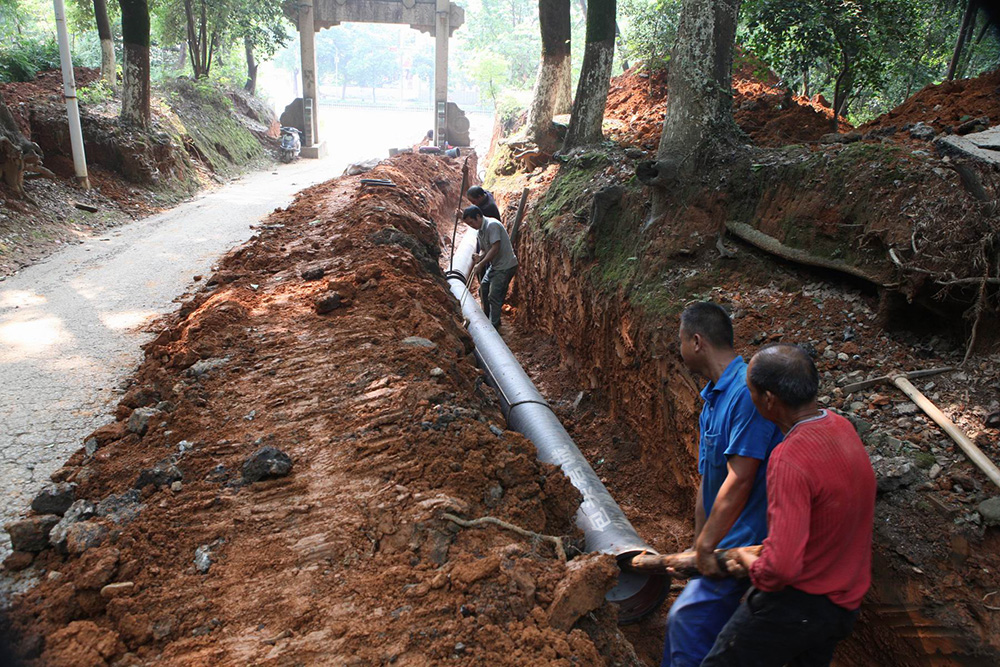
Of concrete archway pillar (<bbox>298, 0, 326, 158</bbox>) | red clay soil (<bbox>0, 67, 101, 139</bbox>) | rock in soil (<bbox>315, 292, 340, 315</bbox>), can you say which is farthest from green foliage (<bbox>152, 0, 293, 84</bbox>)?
rock in soil (<bbox>315, 292, 340, 315</bbox>)

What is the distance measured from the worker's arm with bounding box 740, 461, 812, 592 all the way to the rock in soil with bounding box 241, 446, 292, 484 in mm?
2419

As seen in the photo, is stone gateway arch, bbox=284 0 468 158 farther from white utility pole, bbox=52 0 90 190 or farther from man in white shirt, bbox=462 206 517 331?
man in white shirt, bbox=462 206 517 331

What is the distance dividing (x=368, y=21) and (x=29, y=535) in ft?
84.8

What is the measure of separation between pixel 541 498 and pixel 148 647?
2.01 m

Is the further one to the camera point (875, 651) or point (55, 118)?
point (55, 118)

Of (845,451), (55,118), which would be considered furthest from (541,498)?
(55,118)

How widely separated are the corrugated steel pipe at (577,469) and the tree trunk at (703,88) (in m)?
2.56

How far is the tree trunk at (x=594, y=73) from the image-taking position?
10.2 meters

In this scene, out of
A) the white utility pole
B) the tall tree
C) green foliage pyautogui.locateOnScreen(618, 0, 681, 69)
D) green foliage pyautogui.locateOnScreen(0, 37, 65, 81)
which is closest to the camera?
the white utility pole

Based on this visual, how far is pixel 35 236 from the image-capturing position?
870 centimetres

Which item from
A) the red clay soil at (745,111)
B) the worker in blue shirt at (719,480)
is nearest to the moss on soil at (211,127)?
the red clay soil at (745,111)

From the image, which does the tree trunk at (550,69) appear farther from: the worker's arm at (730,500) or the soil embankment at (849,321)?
the worker's arm at (730,500)

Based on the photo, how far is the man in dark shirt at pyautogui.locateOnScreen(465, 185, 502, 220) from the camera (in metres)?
8.73

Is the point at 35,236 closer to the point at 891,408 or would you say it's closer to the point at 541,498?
the point at 541,498
